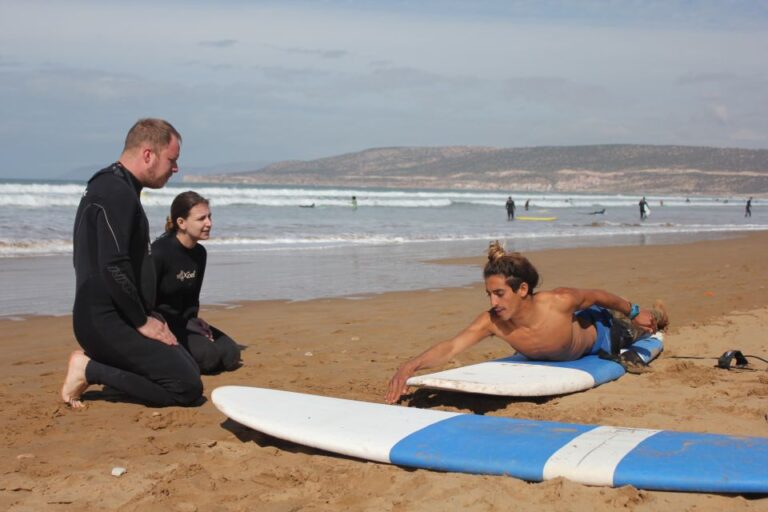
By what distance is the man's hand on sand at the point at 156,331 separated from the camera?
496 centimetres

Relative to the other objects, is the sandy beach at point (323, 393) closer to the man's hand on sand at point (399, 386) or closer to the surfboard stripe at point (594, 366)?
the surfboard stripe at point (594, 366)

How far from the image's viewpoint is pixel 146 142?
4938mm

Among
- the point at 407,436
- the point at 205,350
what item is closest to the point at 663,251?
the point at 205,350

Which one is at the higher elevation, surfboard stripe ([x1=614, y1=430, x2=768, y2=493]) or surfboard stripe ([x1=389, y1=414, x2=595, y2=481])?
surfboard stripe ([x1=614, y1=430, x2=768, y2=493])

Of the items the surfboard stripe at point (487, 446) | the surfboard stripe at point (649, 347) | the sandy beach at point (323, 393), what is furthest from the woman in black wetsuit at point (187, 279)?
the surfboard stripe at point (649, 347)

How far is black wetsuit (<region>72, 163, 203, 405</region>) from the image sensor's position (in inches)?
187

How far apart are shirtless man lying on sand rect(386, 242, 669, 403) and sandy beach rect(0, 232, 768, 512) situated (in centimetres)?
33

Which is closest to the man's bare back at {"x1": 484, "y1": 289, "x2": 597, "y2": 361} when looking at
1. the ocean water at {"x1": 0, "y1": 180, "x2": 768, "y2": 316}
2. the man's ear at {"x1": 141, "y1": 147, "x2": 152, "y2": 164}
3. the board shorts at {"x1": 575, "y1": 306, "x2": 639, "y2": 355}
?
the board shorts at {"x1": 575, "y1": 306, "x2": 639, "y2": 355}

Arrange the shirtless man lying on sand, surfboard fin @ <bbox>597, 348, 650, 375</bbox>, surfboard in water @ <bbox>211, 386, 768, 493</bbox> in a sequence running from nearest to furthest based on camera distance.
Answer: surfboard in water @ <bbox>211, 386, 768, 493</bbox>
the shirtless man lying on sand
surfboard fin @ <bbox>597, 348, 650, 375</bbox>

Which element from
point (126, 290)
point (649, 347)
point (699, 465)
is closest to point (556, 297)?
point (649, 347)

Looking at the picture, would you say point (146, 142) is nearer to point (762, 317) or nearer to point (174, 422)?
point (174, 422)

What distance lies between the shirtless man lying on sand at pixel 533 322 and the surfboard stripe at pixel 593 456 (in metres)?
1.45

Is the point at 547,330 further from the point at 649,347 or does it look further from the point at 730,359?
the point at 730,359

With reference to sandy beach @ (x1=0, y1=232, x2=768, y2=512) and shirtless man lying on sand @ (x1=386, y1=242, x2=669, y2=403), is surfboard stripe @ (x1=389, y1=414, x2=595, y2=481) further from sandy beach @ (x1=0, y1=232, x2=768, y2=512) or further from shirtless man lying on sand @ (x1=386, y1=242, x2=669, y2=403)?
shirtless man lying on sand @ (x1=386, y1=242, x2=669, y2=403)
